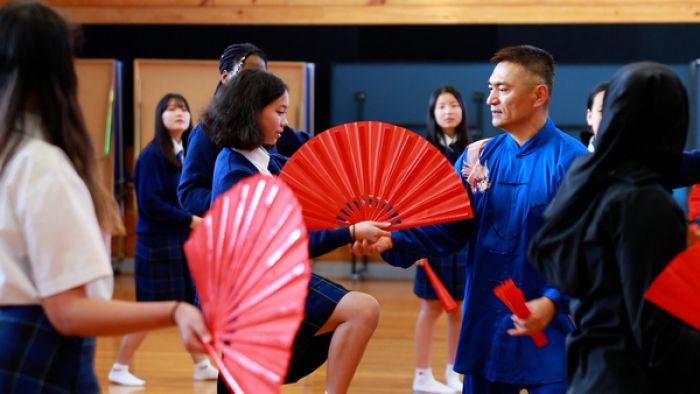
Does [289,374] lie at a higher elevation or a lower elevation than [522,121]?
lower

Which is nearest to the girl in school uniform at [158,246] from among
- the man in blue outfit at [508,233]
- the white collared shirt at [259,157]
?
the white collared shirt at [259,157]

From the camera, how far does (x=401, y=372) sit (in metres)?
4.64

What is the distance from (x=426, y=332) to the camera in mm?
4289

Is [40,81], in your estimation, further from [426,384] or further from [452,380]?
[452,380]

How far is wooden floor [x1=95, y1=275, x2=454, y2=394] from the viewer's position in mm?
4289

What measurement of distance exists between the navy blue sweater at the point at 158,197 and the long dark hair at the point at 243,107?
1.61 meters

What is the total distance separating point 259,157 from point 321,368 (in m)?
2.23

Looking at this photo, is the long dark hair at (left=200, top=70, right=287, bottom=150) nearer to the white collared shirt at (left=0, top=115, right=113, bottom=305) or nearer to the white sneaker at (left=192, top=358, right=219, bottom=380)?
the white collared shirt at (left=0, top=115, right=113, bottom=305)

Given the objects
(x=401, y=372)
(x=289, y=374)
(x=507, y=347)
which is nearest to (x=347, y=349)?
(x=289, y=374)

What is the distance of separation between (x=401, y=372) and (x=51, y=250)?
3.38 meters

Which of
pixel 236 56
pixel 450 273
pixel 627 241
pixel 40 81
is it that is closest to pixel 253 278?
pixel 40 81

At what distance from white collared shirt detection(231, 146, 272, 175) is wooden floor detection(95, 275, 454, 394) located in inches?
68.4

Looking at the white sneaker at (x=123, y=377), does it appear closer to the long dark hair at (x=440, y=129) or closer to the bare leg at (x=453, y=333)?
the bare leg at (x=453, y=333)

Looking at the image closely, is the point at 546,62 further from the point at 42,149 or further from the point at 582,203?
the point at 42,149
